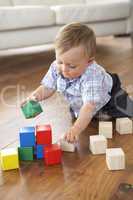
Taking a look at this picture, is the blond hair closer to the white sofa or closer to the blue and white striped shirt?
the blue and white striped shirt

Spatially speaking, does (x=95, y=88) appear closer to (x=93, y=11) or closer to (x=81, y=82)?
(x=81, y=82)

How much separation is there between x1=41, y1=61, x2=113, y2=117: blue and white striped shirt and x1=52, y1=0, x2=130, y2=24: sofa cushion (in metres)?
1.25

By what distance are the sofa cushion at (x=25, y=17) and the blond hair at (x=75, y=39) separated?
119 cm

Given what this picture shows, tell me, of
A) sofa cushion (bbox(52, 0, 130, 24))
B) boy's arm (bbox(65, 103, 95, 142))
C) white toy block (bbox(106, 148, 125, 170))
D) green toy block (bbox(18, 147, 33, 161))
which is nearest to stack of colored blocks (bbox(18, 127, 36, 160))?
green toy block (bbox(18, 147, 33, 161))

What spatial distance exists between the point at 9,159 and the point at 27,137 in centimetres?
8

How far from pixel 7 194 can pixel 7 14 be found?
1562 millimetres

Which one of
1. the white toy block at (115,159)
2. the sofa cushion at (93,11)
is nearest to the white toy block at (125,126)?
the white toy block at (115,159)

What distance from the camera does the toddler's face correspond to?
3.65 ft

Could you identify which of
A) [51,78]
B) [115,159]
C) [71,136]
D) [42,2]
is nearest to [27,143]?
[71,136]

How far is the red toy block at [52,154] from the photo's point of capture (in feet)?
3.37

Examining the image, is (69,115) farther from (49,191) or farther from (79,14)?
(79,14)

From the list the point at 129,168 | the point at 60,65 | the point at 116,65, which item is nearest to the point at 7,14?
the point at 116,65

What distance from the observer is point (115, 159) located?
3.20ft

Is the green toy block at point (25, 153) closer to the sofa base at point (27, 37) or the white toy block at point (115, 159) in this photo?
the white toy block at point (115, 159)
